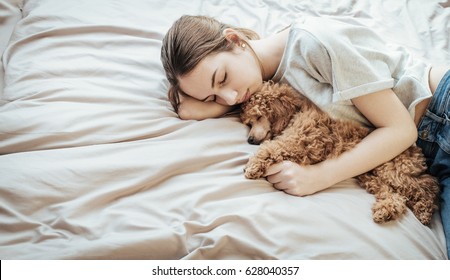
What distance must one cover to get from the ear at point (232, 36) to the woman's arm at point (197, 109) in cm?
19

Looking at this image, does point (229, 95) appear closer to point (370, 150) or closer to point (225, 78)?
point (225, 78)

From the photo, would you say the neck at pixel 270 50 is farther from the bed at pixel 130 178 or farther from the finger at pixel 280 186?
the finger at pixel 280 186

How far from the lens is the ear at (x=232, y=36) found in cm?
109

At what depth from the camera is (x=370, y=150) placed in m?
0.98

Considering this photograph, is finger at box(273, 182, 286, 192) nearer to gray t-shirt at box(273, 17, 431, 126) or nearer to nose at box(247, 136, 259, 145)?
nose at box(247, 136, 259, 145)

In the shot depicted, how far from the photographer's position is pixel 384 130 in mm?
990

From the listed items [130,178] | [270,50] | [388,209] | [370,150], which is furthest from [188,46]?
[388,209]

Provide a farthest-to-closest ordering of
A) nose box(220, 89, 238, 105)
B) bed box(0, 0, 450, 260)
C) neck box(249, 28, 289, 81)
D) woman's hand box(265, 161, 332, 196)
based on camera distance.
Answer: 1. neck box(249, 28, 289, 81)
2. nose box(220, 89, 238, 105)
3. woman's hand box(265, 161, 332, 196)
4. bed box(0, 0, 450, 260)

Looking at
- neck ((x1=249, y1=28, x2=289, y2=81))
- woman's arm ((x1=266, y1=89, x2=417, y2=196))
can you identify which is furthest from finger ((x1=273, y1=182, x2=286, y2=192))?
neck ((x1=249, y1=28, x2=289, y2=81))

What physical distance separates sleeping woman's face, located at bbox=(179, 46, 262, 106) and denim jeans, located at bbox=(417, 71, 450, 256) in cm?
49

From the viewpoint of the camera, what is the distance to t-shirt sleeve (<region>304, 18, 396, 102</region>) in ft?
3.20

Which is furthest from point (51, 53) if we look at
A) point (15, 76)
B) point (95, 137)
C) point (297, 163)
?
point (297, 163)

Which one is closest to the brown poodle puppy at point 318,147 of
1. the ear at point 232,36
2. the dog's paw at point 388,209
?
the dog's paw at point 388,209

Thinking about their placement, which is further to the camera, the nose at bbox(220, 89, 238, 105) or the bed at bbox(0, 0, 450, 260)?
the nose at bbox(220, 89, 238, 105)
